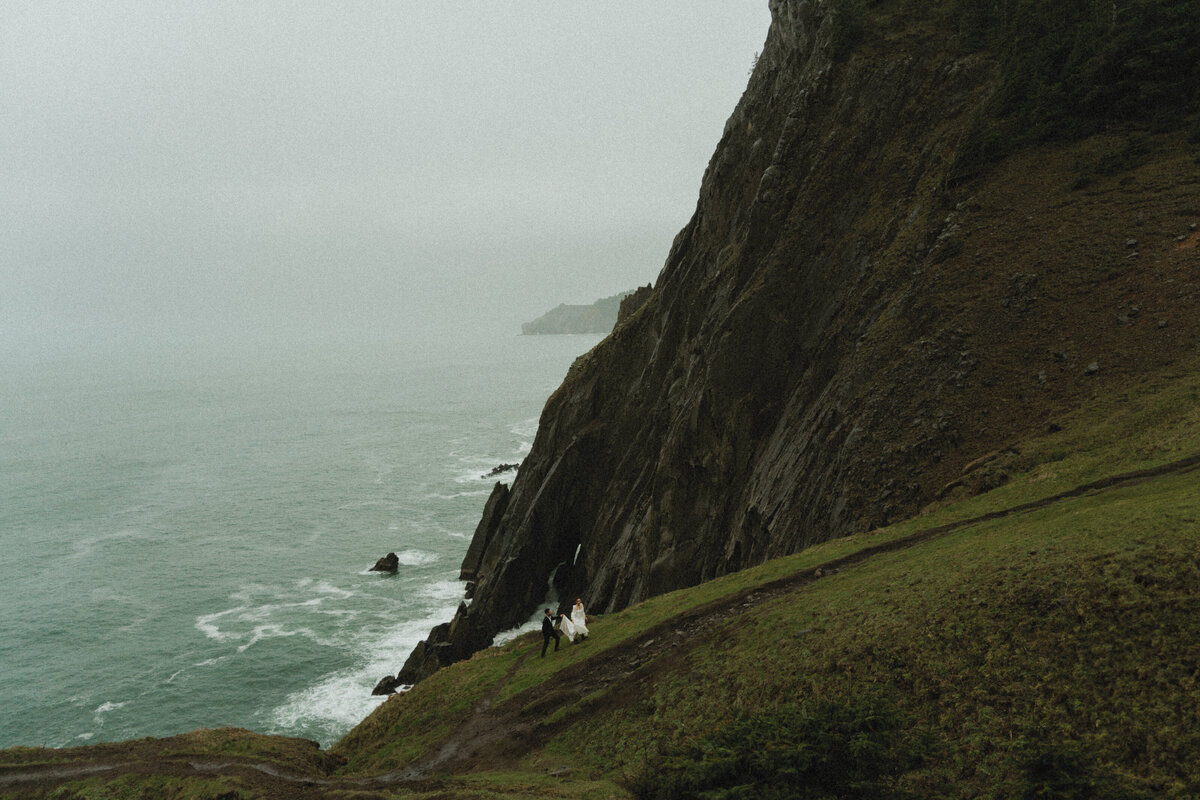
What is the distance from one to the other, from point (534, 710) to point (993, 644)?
14.8 metres

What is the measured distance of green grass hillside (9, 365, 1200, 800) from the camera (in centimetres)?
1247

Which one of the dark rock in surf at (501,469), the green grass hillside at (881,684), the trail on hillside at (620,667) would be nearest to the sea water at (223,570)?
the dark rock in surf at (501,469)

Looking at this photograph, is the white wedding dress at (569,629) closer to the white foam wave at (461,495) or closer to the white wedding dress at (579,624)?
the white wedding dress at (579,624)

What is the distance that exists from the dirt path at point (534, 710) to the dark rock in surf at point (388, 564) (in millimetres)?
45538

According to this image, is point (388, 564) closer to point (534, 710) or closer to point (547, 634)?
point (547, 634)

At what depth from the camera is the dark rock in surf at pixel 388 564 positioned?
6819 cm

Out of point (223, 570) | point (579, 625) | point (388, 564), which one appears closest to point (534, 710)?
point (579, 625)

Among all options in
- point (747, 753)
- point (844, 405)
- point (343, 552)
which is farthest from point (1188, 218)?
point (343, 552)

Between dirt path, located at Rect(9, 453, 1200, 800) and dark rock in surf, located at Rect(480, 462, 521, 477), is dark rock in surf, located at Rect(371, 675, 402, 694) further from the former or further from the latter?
dark rock in surf, located at Rect(480, 462, 521, 477)

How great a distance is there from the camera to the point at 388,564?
6831 centimetres

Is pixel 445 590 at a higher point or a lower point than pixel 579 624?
lower

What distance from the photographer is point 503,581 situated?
55188 millimetres

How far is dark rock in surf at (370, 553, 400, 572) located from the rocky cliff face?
35.5ft

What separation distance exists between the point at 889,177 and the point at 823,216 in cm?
437
